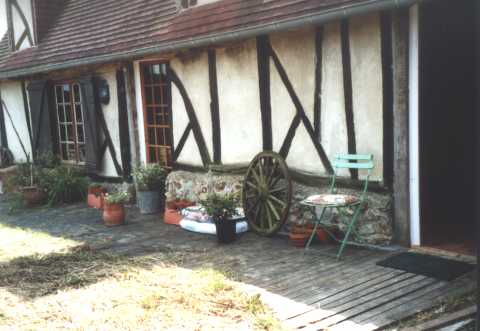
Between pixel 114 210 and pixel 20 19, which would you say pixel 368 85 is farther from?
pixel 20 19

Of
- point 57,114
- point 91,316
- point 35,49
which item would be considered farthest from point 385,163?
point 35,49

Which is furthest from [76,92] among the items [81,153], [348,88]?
[348,88]

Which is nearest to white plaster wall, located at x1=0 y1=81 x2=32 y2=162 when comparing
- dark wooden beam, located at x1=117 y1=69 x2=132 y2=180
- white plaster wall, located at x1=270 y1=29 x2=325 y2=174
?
dark wooden beam, located at x1=117 y1=69 x2=132 y2=180

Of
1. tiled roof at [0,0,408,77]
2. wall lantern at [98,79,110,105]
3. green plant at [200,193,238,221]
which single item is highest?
tiled roof at [0,0,408,77]

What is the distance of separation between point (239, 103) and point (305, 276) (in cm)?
294

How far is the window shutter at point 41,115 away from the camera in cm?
1047

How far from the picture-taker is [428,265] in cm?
478

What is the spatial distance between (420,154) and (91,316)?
10.9ft

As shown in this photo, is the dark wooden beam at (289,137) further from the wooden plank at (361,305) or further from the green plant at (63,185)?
the green plant at (63,185)

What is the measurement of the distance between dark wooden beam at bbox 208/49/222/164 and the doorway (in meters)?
2.89

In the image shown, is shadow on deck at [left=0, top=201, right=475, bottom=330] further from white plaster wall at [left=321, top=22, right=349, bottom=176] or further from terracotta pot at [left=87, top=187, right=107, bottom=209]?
terracotta pot at [left=87, top=187, right=107, bottom=209]

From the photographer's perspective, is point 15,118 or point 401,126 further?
point 15,118

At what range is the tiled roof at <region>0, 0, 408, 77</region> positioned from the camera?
6.24m

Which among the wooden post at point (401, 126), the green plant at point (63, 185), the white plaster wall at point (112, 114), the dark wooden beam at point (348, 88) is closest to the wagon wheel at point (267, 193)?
the dark wooden beam at point (348, 88)
